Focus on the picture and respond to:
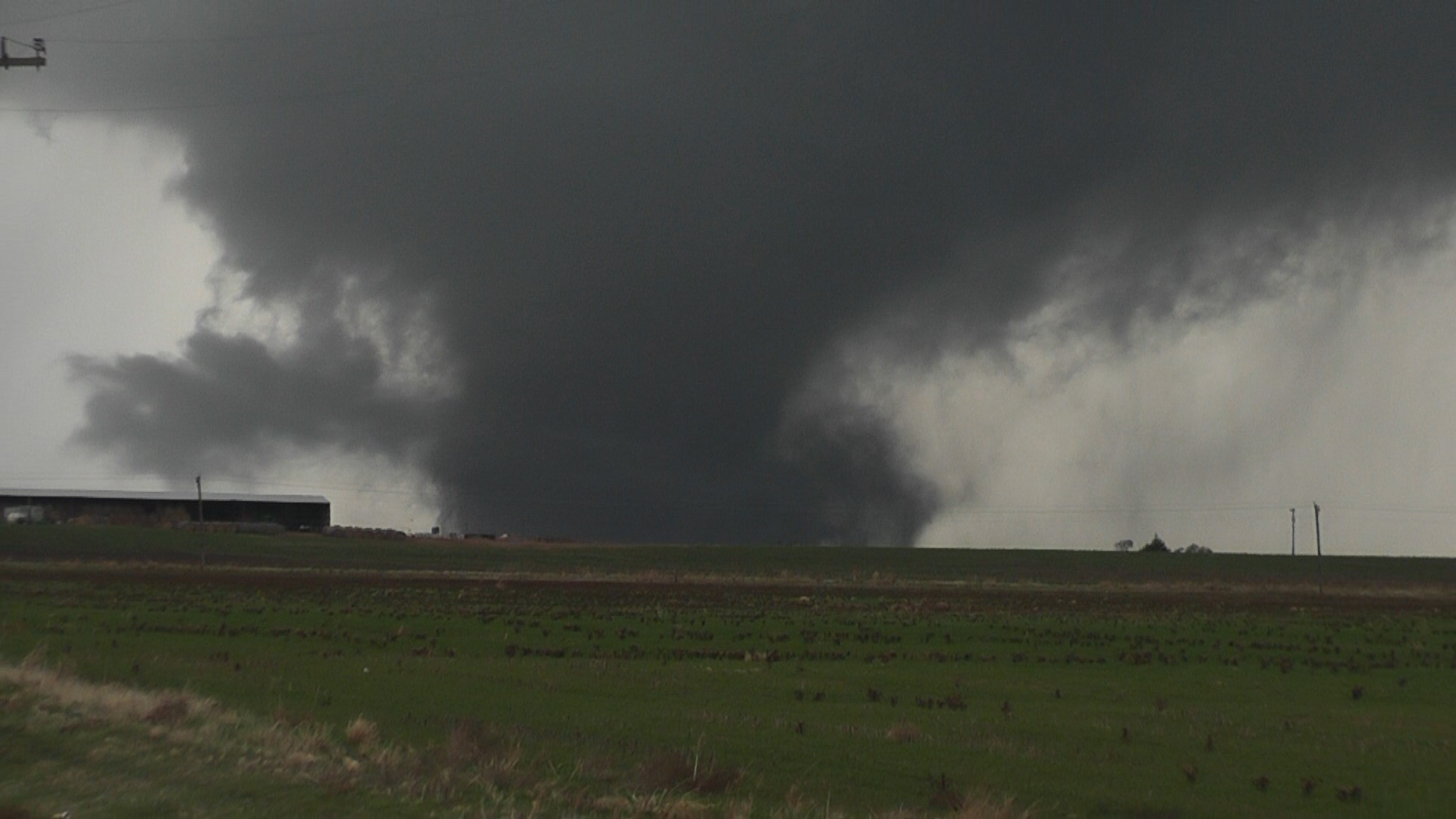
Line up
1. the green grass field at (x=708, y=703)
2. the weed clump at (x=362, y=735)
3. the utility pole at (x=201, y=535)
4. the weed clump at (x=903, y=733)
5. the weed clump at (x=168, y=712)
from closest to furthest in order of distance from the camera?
1. the green grass field at (x=708, y=703)
2. the weed clump at (x=168, y=712)
3. the weed clump at (x=362, y=735)
4. the weed clump at (x=903, y=733)
5. the utility pole at (x=201, y=535)

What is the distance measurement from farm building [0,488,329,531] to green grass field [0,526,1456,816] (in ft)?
276

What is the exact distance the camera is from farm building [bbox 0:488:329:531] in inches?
5945

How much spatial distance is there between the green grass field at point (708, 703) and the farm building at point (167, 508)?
84.1m

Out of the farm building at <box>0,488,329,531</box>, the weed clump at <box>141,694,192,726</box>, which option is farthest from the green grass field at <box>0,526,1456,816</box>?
the farm building at <box>0,488,329,531</box>

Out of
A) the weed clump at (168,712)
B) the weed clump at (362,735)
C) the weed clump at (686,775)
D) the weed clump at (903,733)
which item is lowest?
the weed clump at (903,733)

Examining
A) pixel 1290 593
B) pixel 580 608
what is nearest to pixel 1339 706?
pixel 580 608

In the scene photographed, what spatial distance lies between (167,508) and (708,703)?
14858 centimetres

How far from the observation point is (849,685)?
110 ft

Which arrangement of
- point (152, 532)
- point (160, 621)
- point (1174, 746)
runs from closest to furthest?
point (1174, 746) → point (160, 621) → point (152, 532)

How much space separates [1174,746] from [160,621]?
119ft

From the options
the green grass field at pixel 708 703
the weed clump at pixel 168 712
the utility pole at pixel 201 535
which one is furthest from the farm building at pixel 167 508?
the weed clump at pixel 168 712

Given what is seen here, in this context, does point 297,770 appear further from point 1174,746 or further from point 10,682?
point 1174,746

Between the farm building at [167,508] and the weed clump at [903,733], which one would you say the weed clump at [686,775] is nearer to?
the weed clump at [903,733]

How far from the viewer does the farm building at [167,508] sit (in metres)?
151
